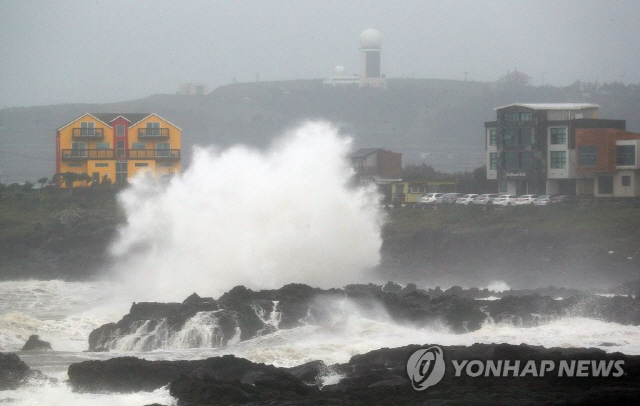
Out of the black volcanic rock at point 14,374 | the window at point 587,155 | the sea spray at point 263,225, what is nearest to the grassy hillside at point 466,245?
the window at point 587,155

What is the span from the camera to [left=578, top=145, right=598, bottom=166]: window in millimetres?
62344

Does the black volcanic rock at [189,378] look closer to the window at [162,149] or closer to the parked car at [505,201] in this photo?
the parked car at [505,201]

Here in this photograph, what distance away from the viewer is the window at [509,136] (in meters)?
67.9

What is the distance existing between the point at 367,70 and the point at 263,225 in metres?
142

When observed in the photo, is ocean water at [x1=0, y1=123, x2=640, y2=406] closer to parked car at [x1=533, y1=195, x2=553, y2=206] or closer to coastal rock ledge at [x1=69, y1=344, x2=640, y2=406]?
coastal rock ledge at [x1=69, y1=344, x2=640, y2=406]

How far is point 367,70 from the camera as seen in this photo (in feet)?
598

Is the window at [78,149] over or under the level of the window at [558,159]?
over

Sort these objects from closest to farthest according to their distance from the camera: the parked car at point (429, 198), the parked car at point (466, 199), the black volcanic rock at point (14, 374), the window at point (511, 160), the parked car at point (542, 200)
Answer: the black volcanic rock at point (14, 374) → the parked car at point (542, 200) → the parked car at point (466, 199) → the parked car at point (429, 198) → the window at point (511, 160)

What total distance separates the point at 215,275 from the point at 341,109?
445 ft

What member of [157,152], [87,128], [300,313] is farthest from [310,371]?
[87,128]

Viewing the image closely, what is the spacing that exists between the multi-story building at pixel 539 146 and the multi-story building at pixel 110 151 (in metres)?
22.9

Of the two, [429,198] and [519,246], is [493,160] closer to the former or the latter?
[429,198]

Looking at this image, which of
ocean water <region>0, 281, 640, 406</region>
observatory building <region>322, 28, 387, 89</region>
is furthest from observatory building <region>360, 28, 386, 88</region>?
ocean water <region>0, 281, 640, 406</region>

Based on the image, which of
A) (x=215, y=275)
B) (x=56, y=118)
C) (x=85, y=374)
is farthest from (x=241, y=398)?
(x=56, y=118)
